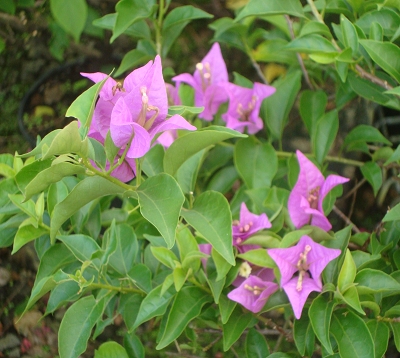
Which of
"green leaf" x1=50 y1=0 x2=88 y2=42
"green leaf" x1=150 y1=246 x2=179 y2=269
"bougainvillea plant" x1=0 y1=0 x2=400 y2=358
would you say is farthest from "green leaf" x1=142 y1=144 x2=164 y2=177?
"green leaf" x1=50 y1=0 x2=88 y2=42

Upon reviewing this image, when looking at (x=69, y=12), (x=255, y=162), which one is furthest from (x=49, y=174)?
(x=69, y=12)

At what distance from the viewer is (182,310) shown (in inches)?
28.4

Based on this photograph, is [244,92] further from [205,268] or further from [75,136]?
[75,136]

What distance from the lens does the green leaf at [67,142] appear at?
18.7 inches

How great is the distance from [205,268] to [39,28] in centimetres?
131

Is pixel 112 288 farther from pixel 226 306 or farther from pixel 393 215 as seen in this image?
pixel 393 215

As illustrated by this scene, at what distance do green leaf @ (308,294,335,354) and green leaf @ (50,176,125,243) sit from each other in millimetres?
295

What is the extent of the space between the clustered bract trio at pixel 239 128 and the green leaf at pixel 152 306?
9 centimetres

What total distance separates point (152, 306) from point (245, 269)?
0.45ft

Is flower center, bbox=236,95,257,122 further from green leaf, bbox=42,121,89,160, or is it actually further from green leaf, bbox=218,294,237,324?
green leaf, bbox=42,121,89,160

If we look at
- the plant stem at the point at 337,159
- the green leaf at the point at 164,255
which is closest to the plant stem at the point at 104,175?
the green leaf at the point at 164,255

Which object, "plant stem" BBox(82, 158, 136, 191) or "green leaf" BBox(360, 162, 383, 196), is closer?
"plant stem" BBox(82, 158, 136, 191)

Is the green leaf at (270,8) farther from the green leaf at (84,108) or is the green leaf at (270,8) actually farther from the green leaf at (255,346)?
the green leaf at (255,346)

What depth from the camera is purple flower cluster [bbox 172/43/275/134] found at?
0.92 m
